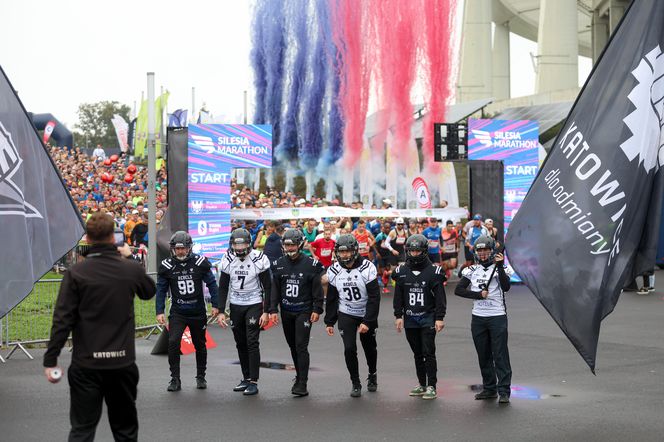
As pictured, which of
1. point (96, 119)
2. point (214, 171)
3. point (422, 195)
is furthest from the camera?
point (96, 119)

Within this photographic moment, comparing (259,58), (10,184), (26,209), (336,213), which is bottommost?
(336,213)

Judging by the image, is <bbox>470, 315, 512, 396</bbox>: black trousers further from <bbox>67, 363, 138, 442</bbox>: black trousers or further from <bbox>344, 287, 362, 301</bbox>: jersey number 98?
<bbox>67, 363, 138, 442</bbox>: black trousers

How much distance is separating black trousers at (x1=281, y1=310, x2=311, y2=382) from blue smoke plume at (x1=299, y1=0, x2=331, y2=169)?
48.3 metres

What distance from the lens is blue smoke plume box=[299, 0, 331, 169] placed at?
2340 inches

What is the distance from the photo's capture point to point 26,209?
970 cm

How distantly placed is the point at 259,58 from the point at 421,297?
52761 mm

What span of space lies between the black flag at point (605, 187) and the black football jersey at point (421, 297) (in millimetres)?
3514

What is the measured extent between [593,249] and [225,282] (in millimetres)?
5727

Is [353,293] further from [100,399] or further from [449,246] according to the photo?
[449,246]

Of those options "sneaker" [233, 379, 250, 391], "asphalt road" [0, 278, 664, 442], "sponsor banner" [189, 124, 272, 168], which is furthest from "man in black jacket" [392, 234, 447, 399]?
"sponsor banner" [189, 124, 272, 168]

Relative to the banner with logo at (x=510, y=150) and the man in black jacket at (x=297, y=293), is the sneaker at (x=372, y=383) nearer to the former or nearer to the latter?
the man in black jacket at (x=297, y=293)

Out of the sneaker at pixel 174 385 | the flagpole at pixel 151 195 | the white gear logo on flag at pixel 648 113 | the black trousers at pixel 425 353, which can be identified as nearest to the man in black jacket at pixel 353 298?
the black trousers at pixel 425 353

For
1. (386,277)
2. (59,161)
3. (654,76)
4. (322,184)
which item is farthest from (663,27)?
(322,184)

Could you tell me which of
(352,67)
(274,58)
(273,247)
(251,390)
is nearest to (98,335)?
(251,390)
